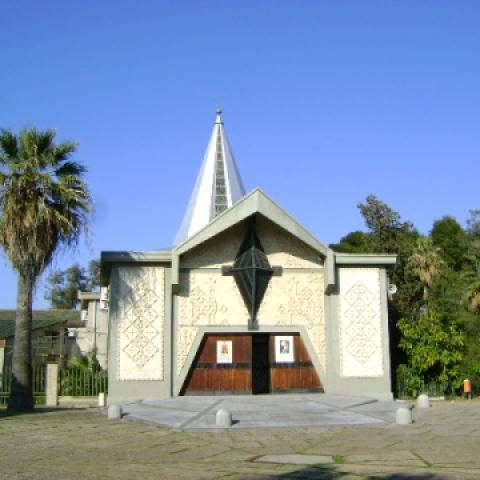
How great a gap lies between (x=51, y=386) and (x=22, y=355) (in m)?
3.04

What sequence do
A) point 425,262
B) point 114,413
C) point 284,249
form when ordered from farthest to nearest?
1. point 425,262
2. point 284,249
3. point 114,413

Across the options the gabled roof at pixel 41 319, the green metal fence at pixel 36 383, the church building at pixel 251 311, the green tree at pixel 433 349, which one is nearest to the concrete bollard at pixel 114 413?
the church building at pixel 251 311

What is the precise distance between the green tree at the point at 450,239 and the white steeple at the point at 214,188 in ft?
62.7

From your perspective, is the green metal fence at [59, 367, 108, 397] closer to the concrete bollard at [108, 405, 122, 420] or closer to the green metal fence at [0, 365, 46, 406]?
the green metal fence at [0, 365, 46, 406]

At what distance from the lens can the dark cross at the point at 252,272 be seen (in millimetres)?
22656

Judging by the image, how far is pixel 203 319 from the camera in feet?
74.6

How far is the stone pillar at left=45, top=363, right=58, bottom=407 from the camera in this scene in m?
22.2

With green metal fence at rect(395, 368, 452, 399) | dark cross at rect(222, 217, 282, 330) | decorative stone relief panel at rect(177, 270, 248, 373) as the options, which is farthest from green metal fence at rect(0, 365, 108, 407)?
green metal fence at rect(395, 368, 452, 399)

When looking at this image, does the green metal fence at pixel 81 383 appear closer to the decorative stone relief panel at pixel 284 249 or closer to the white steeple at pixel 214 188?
the decorative stone relief panel at pixel 284 249

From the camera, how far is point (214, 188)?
33.8 meters

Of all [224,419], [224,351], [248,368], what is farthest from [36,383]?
[224,419]

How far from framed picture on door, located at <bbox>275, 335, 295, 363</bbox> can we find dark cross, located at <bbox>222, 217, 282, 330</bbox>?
1.00 m

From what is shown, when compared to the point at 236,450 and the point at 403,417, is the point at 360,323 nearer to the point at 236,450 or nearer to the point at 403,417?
the point at 403,417

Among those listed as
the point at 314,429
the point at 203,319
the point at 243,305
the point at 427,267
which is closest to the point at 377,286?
the point at 243,305
